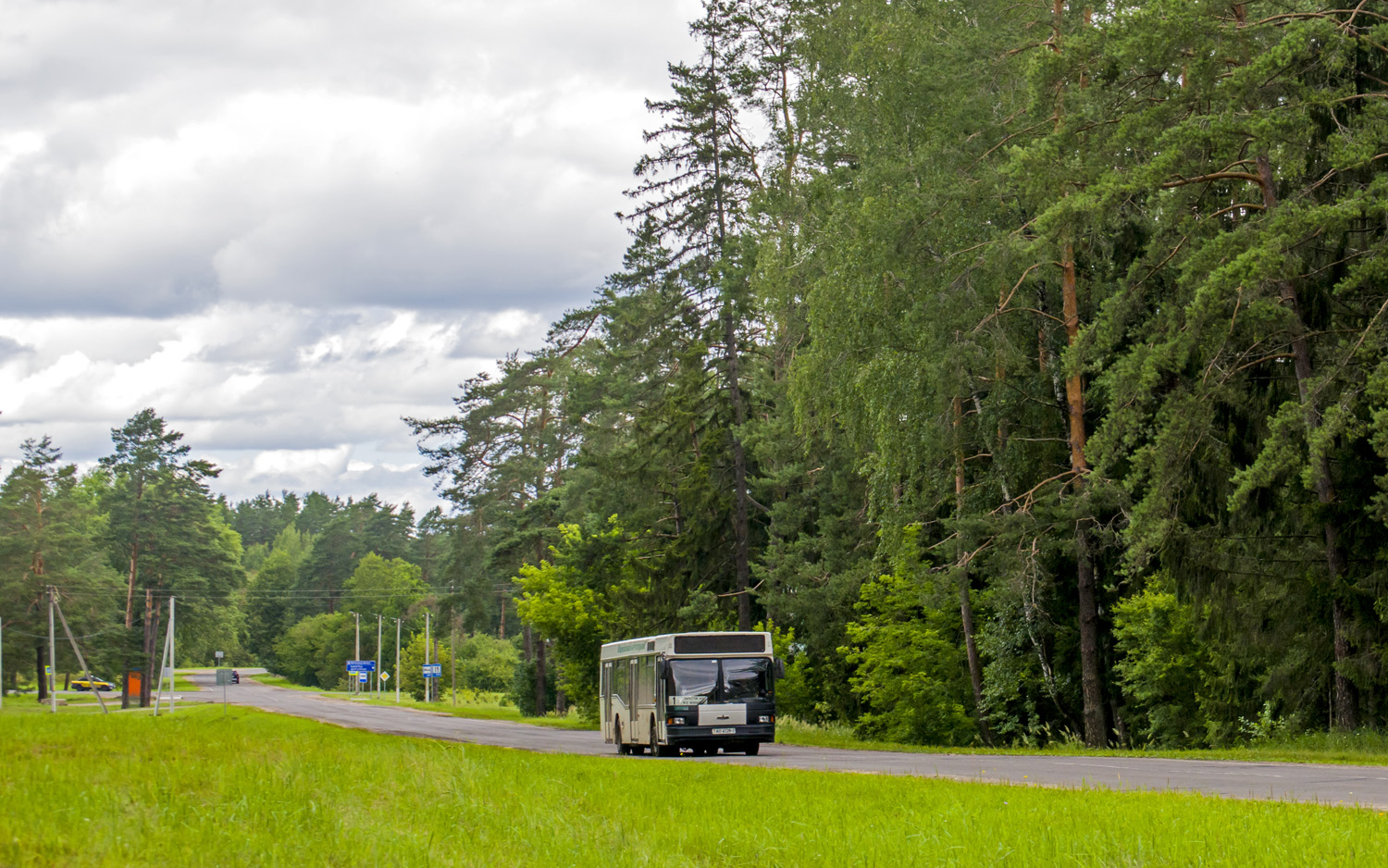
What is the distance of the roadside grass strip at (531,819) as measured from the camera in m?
7.80

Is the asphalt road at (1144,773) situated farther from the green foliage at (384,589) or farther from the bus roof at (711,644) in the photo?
the green foliage at (384,589)

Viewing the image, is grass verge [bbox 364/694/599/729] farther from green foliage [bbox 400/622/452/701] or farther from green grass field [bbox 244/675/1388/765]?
green foliage [bbox 400/622/452/701]

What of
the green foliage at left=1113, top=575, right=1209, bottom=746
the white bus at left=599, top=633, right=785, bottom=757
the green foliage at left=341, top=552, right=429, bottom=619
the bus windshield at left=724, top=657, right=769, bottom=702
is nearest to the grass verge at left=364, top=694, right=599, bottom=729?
the white bus at left=599, top=633, right=785, bottom=757

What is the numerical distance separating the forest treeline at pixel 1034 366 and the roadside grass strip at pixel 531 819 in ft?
38.3

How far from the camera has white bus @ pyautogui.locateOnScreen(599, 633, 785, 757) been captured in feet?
92.8

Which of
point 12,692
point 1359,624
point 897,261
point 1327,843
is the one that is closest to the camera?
point 1327,843

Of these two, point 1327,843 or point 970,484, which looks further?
point 970,484

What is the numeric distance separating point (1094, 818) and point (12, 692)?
97.5 meters

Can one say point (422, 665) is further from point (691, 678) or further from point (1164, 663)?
point (1164, 663)

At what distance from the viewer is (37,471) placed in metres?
93.3

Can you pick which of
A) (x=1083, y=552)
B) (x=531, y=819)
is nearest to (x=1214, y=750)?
(x=1083, y=552)

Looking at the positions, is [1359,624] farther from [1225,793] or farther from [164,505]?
[164,505]

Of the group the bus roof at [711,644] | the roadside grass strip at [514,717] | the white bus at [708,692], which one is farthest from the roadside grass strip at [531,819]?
the roadside grass strip at [514,717]

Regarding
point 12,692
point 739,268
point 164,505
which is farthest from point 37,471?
point 739,268
